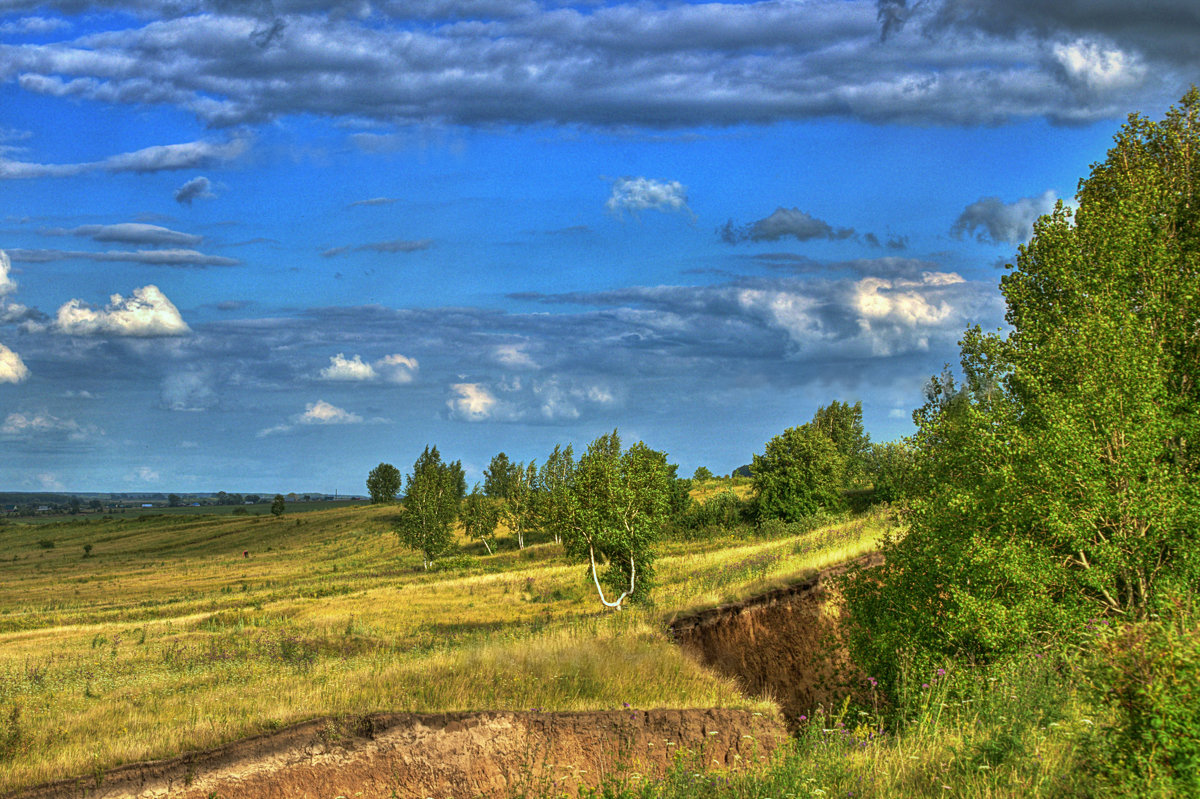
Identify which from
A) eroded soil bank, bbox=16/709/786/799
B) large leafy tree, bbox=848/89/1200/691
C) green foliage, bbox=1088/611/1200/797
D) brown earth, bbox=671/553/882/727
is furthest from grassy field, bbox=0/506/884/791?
green foliage, bbox=1088/611/1200/797

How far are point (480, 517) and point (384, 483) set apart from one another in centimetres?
7928

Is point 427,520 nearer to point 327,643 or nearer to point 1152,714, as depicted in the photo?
point 327,643

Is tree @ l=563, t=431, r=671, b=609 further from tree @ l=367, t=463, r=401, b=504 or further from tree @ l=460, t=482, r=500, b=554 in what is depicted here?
tree @ l=367, t=463, r=401, b=504

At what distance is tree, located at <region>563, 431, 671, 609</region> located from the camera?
115 ft

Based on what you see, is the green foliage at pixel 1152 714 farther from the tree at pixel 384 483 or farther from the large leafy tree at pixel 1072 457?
the tree at pixel 384 483

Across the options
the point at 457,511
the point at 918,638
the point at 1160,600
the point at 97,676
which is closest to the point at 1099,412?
the point at 1160,600

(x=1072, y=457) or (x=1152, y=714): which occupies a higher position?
(x=1072, y=457)

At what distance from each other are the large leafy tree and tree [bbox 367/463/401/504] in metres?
151

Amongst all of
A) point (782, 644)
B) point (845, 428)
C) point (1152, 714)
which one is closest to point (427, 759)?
point (1152, 714)

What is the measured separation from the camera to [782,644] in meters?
28.9

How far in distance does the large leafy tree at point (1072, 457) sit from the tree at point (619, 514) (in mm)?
14122

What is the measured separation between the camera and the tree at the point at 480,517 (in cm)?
9075

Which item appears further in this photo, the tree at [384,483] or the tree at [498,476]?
the tree at [384,483]

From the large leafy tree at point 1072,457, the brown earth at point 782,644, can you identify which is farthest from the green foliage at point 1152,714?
the brown earth at point 782,644
